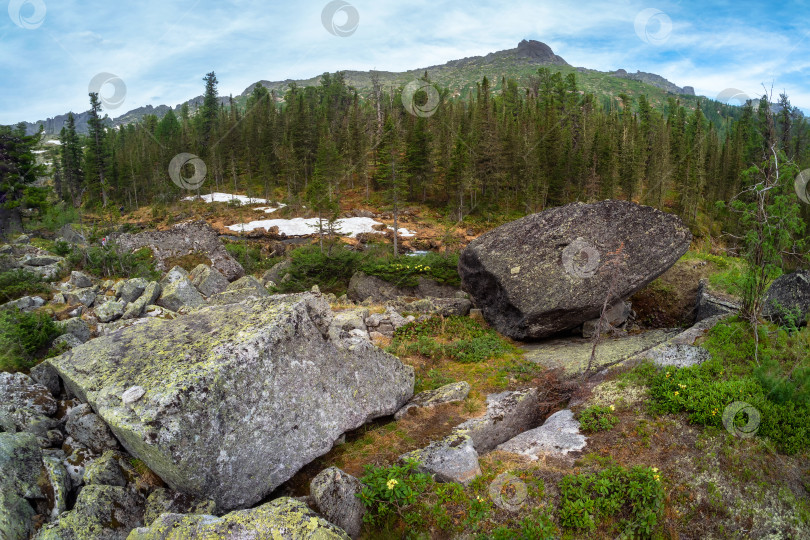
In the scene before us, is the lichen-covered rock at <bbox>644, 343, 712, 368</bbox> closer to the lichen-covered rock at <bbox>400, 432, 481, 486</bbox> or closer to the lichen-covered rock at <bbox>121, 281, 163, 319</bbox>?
the lichen-covered rock at <bbox>400, 432, 481, 486</bbox>

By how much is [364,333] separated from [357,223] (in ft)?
150

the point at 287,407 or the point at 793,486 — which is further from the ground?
the point at 287,407

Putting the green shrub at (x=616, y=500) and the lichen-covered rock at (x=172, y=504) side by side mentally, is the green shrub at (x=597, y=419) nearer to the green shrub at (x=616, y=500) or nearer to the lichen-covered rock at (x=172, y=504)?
the green shrub at (x=616, y=500)

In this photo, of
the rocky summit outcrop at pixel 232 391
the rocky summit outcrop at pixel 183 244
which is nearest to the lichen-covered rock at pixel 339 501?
the rocky summit outcrop at pixel 232 391

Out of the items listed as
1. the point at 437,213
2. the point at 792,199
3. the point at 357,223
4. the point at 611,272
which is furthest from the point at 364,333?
the point at 437,213

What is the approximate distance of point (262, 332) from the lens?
24.7 feet

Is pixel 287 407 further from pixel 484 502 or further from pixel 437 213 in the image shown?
pixel 437 213

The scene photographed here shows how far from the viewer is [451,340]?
14938 millimetres

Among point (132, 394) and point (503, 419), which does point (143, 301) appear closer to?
point (132, 394)

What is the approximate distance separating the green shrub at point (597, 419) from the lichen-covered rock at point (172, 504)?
6.40 metres

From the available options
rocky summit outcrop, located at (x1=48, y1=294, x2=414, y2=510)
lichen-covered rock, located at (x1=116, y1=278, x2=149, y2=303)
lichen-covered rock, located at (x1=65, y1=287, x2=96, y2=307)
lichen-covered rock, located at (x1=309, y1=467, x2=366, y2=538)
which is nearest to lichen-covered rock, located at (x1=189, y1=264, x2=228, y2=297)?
lichen-covered rock, located at (x1=116, y1=278, x2=149, y2=303)

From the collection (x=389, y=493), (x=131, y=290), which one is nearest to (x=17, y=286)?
(x=131, y=290)

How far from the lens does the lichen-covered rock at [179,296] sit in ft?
49.1

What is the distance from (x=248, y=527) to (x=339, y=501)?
4.27ft
